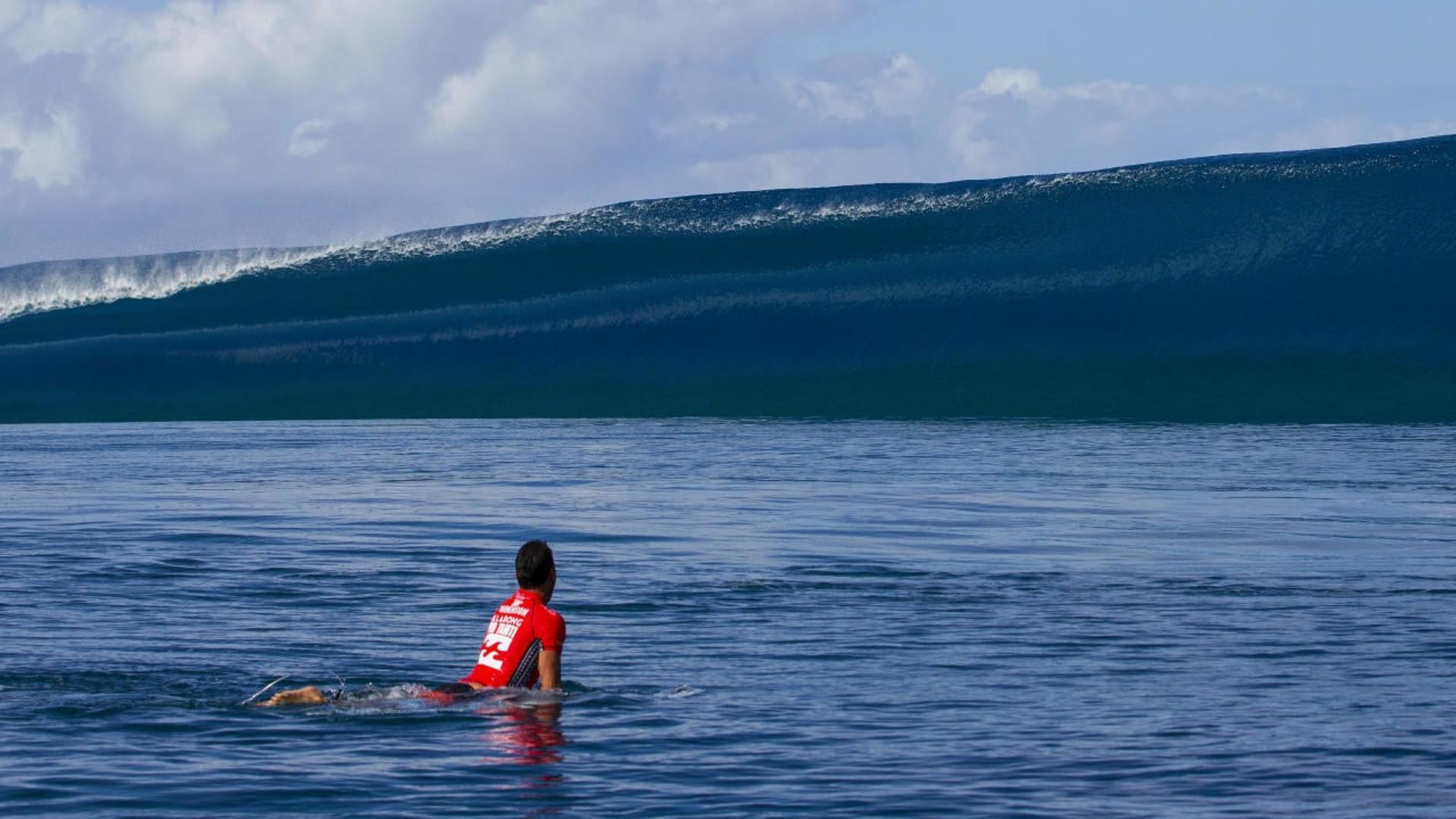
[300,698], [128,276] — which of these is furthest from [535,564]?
[128,276]

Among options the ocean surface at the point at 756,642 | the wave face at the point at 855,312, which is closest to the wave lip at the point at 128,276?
the wave face at the point at 855,312

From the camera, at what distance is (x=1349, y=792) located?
7.16m

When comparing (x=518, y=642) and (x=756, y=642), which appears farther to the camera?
(x=756, y=642)

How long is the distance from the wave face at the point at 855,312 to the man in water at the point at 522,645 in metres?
24.4

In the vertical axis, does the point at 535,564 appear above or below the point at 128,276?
below

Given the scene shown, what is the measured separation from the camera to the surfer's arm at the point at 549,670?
880cm

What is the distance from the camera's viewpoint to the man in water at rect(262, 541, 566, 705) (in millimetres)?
8695

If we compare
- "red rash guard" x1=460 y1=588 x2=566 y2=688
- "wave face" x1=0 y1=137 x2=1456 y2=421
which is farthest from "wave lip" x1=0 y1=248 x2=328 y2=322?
"red rash guard" x1=460 y1=588 x2=566 y2=688

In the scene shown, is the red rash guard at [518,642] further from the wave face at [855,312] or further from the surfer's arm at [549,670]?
the wave face at [855,312]

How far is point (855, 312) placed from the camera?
3978cm

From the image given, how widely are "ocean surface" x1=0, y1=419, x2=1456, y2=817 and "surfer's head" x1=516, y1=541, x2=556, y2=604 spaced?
0.51m

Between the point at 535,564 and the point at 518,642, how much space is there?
17.0 inches

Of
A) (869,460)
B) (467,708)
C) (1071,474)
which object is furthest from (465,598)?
(869,460)

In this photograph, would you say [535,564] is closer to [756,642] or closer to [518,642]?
[518,642]
